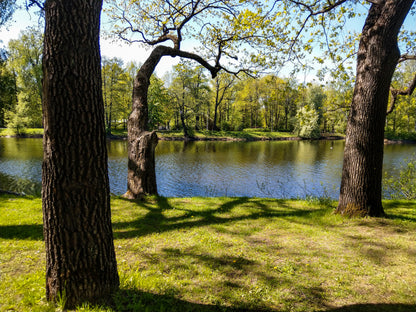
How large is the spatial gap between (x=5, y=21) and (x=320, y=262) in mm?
13513

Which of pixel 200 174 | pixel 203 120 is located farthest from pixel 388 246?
pixel 203 120

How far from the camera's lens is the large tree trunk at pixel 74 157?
8.66 feet

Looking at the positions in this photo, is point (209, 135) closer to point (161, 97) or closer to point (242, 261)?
point (161, 97)

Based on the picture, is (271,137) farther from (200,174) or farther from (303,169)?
(200,174)

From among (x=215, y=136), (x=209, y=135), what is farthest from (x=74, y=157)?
(x=209, y=135)

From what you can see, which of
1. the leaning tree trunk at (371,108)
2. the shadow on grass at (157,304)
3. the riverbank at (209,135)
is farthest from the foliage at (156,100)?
the shadow on grass at (157,304)

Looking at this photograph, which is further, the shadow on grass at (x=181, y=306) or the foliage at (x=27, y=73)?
the foliage at (x=27, y=73)

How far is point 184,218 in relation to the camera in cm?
657

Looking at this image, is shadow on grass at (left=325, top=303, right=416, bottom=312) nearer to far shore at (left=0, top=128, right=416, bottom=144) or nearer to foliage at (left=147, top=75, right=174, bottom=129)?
foliage at (left=147, top=75, right=174, bottom=129)

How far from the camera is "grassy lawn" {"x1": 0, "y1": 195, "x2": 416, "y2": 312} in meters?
3.10

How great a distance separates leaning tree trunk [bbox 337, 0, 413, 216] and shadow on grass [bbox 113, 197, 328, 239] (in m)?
1.37

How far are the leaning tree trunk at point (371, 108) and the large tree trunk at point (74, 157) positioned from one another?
558cm

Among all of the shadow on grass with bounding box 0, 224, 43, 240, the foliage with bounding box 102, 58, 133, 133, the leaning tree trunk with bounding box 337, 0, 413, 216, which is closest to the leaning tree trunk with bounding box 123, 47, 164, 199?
the shadow on grass with bounding box 0, 224, 43, 240

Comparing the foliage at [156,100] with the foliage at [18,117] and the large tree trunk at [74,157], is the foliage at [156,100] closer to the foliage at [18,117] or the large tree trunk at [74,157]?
the foliage at [18,117]
